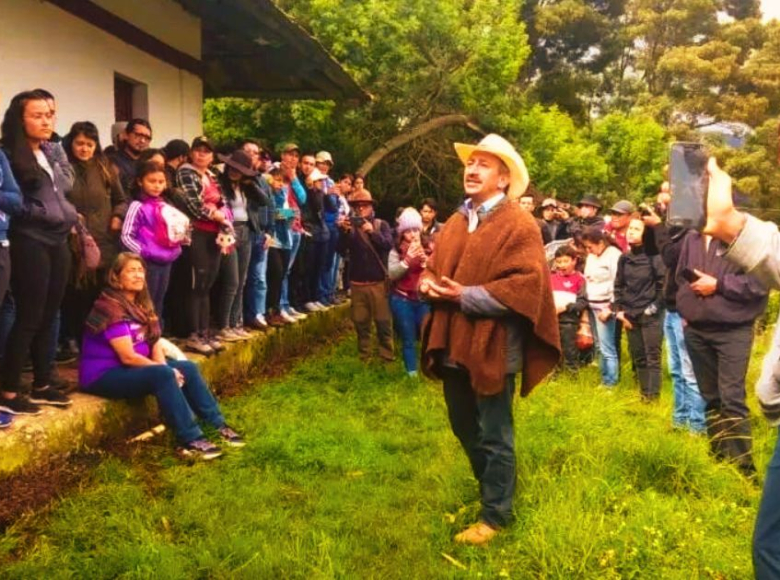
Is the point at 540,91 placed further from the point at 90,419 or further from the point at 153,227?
the point at 90,419

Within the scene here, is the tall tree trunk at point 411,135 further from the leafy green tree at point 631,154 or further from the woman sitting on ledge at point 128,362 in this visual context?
the leafy green tree at point 631,154

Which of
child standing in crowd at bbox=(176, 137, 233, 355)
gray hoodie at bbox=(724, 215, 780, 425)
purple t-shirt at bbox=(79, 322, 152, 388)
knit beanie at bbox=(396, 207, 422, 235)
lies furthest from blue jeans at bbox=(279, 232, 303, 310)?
gray hoodie at bbox=(724, 215, 780, 425)

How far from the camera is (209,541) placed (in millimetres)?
3654

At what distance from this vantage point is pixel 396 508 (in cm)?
427

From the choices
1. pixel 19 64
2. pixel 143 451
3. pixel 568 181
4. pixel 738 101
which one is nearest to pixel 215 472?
pixel 143 451

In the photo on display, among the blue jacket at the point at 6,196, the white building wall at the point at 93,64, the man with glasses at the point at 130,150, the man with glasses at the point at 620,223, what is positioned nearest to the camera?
the blue jacket at the point at 6,196

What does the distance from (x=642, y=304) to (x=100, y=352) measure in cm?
460

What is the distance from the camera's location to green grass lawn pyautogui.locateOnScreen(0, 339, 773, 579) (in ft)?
11.3

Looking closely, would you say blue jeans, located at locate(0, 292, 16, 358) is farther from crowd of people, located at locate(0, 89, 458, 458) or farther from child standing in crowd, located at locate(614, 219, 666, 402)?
child standing in crowd, located at locate(614, 219, 666, 402)

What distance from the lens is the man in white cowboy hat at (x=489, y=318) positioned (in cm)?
355

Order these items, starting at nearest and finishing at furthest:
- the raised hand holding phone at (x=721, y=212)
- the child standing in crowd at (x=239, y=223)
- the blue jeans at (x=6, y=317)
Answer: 1. the raised hand holding phone at (x=721, y=212)
2. the blue jeans at (x=6, y=317)
3. the child standing in crowd at (x=239, y=223)

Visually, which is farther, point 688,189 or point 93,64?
point 93,64

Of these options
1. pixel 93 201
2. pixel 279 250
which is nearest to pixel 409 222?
pixel 279 250

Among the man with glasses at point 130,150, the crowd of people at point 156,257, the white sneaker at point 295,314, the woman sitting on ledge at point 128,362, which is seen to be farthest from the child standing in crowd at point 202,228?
the white sneaker at point 295,314
